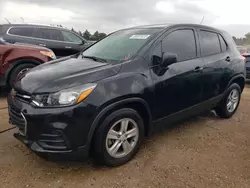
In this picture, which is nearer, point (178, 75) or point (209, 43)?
point (178, 75)

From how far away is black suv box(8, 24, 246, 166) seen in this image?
2543 millimetres

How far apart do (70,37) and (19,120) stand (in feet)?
21.0

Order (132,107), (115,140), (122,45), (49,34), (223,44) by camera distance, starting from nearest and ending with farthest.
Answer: (115,140) < (132,107) < (122,45) < (223,44) < (49,34)

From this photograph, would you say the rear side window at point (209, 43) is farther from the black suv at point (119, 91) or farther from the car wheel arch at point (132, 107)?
the car wheel arch at point (132, 107)

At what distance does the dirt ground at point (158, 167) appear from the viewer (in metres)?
2.71

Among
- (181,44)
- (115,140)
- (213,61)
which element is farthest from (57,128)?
(213,61)

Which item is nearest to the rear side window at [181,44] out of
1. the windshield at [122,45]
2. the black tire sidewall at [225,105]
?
the windshield at [122,45]

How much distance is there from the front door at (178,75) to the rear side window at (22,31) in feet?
18.8

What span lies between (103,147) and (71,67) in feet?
3.44

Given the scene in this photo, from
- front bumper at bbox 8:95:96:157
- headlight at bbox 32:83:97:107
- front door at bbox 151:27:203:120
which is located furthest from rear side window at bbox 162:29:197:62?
front bumper at bbox 8:95:96:157

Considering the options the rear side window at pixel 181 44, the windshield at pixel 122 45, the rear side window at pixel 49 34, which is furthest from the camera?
the rear side window at pixel 49 34

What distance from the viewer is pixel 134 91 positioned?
2885 millimetres

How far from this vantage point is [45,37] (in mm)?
8203

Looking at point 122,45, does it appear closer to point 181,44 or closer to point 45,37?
point 181,44
